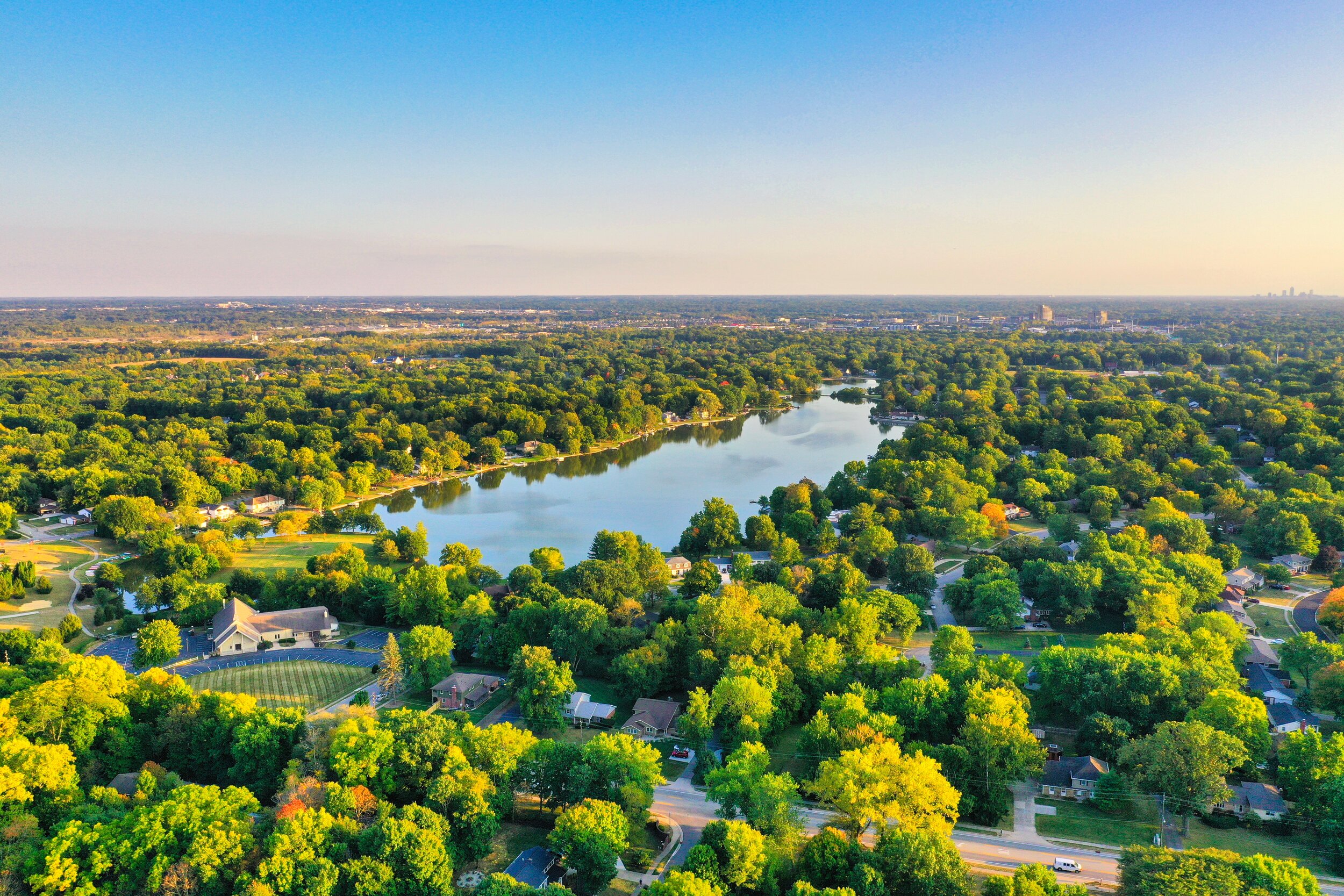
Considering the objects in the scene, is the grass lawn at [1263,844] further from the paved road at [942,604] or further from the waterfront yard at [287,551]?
the waterfront yard at [287,551]

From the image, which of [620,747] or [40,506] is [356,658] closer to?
[620,747]

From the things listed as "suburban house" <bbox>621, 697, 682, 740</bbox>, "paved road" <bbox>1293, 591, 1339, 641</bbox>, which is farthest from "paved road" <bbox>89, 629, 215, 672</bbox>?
"paved road" <bbox>1293, 591, 1339, 641</bbox>

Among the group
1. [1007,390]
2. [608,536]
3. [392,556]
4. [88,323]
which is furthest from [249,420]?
[88,323]

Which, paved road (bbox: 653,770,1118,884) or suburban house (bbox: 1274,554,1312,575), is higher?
suburban house (bbox: 1274,554,1312,575)

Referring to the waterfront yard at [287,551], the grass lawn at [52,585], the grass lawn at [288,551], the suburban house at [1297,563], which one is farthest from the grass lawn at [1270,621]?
the grass lawn at [52,585]

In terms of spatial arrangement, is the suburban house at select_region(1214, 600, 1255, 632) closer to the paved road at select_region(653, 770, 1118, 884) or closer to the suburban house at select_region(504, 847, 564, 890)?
the paved road at select_region(653, 770, 1118, 884)
